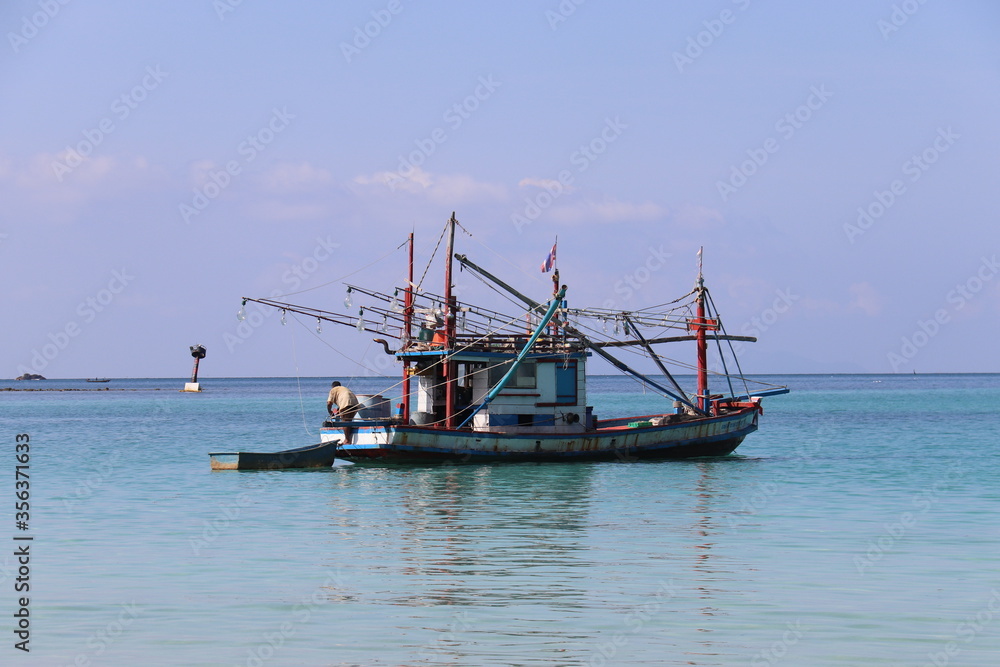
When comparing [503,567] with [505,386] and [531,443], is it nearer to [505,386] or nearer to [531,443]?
[531,443]

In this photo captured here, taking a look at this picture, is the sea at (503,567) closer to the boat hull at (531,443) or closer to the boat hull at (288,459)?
the boat hull at (288,459)

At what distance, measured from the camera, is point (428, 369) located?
3534 cm

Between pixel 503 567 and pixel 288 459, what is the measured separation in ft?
60.1

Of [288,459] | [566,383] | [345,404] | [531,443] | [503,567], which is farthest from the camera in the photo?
[566,383]

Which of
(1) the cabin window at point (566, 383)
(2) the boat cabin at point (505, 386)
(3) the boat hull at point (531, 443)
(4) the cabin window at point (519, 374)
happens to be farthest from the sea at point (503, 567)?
(4) the cabin window at point (519, 374)

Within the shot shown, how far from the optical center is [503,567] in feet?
56.0

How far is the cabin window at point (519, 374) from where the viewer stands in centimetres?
3506

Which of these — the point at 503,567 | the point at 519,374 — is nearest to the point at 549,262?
the point at 519,374

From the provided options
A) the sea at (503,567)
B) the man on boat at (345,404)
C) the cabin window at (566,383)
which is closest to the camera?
the sea at (503,567)

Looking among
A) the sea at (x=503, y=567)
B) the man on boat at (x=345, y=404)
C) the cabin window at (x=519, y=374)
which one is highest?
the cabin window at (x=519, y=374)

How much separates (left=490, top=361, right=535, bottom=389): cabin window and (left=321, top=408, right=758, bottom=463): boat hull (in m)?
1.70

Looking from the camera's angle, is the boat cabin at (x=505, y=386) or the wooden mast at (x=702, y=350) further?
the wooden mast at (x=702, y=350)

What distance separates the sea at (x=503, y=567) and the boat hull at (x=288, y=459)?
0.45 m

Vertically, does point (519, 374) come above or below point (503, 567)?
above
